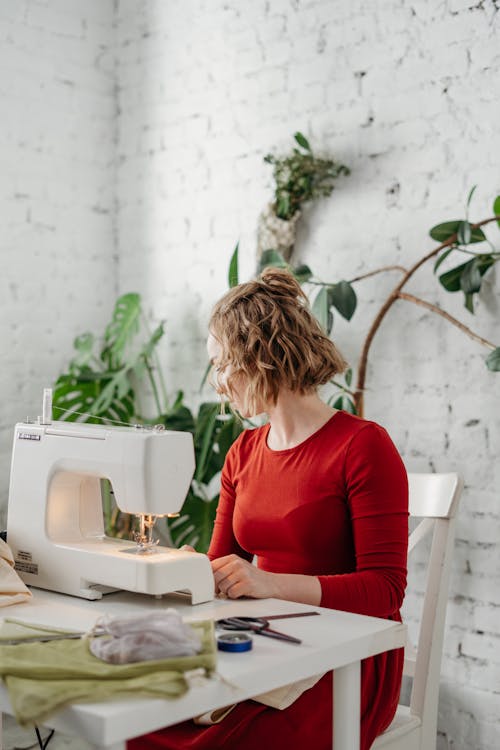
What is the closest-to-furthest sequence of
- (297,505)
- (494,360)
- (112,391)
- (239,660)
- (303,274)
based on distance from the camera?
(239,660)
(297,505)
(494,360)
(303,274)
(112,391)

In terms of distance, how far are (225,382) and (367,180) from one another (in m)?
1.09

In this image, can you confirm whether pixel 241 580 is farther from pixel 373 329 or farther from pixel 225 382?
pixel 373 329

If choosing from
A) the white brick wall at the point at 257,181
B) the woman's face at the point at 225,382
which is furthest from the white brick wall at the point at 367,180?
the woman's face at the point at 225,382

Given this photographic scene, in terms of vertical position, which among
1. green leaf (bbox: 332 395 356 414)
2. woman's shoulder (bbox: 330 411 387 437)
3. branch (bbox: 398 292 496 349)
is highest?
branch (bbox: 398 292 496 349)

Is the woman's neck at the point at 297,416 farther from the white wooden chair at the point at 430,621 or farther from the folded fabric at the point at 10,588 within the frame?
the folded fabric at the point at 10,588

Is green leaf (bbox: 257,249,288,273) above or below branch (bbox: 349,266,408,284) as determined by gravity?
above

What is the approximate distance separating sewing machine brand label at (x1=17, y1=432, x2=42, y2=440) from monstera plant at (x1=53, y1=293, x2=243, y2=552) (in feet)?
3.51

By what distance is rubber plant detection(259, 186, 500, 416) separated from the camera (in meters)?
2.29

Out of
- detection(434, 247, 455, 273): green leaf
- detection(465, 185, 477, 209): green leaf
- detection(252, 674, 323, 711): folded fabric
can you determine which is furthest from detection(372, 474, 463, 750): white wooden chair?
detection(465, 185, 477, 209): green leaf

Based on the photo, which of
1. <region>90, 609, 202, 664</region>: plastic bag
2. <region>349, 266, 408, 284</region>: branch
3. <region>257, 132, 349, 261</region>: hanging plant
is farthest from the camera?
<region>257, 132, 349, 261</region>: hanging plant

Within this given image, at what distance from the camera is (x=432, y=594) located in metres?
1.97

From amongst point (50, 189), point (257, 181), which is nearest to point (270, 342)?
point (257, 181)

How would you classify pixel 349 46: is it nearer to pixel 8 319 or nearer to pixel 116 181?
pixel 116 181

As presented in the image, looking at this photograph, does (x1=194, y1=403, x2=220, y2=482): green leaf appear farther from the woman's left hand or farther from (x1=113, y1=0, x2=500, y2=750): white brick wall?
the woman's left hand
